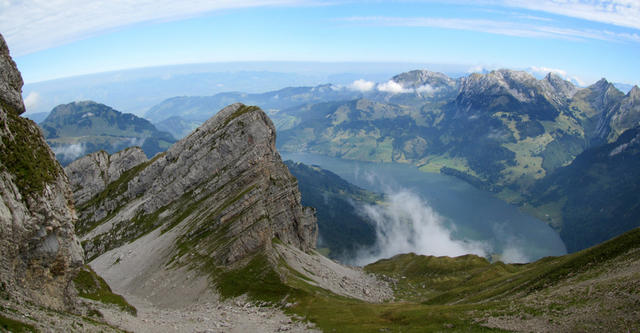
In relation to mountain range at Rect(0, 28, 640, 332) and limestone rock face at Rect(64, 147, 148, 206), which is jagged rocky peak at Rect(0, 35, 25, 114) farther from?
limestone rock face at Rect(64, 147, 148, 206)

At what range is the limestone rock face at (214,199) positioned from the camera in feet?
306

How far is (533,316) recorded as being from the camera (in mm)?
42125

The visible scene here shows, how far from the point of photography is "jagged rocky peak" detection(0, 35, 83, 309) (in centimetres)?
3416

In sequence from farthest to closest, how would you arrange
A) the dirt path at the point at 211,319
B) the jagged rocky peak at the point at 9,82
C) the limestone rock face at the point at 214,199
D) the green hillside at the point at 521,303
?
1. the limestone rock face at the point at 214,199
2. the dirt path at the point at 211,319
3. the jagged rocky peak at the point at 9,82
4. the green hillside at the point at 521,303

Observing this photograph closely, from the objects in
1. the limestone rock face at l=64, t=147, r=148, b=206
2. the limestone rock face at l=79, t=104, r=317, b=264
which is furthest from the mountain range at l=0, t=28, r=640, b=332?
the limestone rock face at l=64, t=147, r=148, b=206

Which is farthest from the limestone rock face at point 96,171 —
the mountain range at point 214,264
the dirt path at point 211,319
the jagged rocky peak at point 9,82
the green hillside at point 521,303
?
the jagged rocky peak at point 9,82

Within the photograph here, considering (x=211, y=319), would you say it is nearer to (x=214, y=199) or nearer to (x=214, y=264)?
(x=214, y=264)

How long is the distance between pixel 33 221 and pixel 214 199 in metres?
70.5

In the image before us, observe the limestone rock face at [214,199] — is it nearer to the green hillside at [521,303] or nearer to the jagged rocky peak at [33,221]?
the green hillside at [521,303]

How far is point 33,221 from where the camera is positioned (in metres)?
36.7

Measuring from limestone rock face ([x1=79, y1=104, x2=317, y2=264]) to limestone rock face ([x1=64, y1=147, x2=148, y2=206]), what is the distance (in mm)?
16349

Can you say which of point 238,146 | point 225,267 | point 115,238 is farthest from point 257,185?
point 115,238

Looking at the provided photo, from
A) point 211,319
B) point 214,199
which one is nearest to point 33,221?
point 211,319

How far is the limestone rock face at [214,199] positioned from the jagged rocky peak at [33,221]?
46.6 meters
